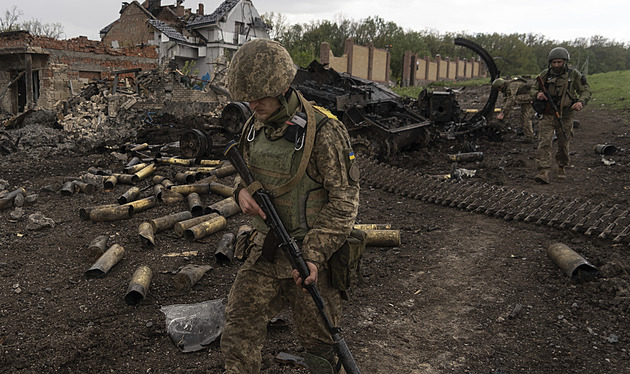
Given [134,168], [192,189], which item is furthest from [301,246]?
[134,168]

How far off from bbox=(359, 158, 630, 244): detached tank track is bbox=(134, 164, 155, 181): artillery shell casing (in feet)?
14.6

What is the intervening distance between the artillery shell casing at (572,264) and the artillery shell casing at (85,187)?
7615 millimetres

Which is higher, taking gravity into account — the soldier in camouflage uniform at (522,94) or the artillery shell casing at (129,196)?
the soldier in camouflage uniform at (522,94)

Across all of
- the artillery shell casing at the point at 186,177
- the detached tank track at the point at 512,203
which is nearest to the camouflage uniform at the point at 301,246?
the detached tank track at the point at 512,203

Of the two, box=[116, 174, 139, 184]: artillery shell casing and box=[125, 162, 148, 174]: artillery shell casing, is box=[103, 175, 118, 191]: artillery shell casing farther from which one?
box=[125, 162, 148, 174]: artillery shell casing

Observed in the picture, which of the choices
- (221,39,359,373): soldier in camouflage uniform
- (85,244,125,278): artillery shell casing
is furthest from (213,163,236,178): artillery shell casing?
(221,39,359,373): soldier in camouflage uniform

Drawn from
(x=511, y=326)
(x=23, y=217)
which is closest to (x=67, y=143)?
(x=23, y=217)

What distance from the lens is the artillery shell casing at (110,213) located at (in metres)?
6.61

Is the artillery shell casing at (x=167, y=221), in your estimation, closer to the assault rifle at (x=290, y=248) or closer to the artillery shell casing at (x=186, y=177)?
the artillery shell casing at (x=186, y=177)

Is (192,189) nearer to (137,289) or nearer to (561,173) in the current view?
(137,289)

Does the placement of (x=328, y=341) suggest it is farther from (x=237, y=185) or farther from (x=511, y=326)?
(x=511, y=326)

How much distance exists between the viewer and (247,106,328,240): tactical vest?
93.7 inches

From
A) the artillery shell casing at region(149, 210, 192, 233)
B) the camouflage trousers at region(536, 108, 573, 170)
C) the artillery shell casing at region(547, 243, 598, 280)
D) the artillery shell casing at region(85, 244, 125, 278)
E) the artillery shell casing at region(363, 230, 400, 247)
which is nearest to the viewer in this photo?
the artillery shell casing at region(547, 243, 598, 280)

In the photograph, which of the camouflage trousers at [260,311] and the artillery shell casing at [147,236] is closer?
the camouflage trousers at [260,311]
